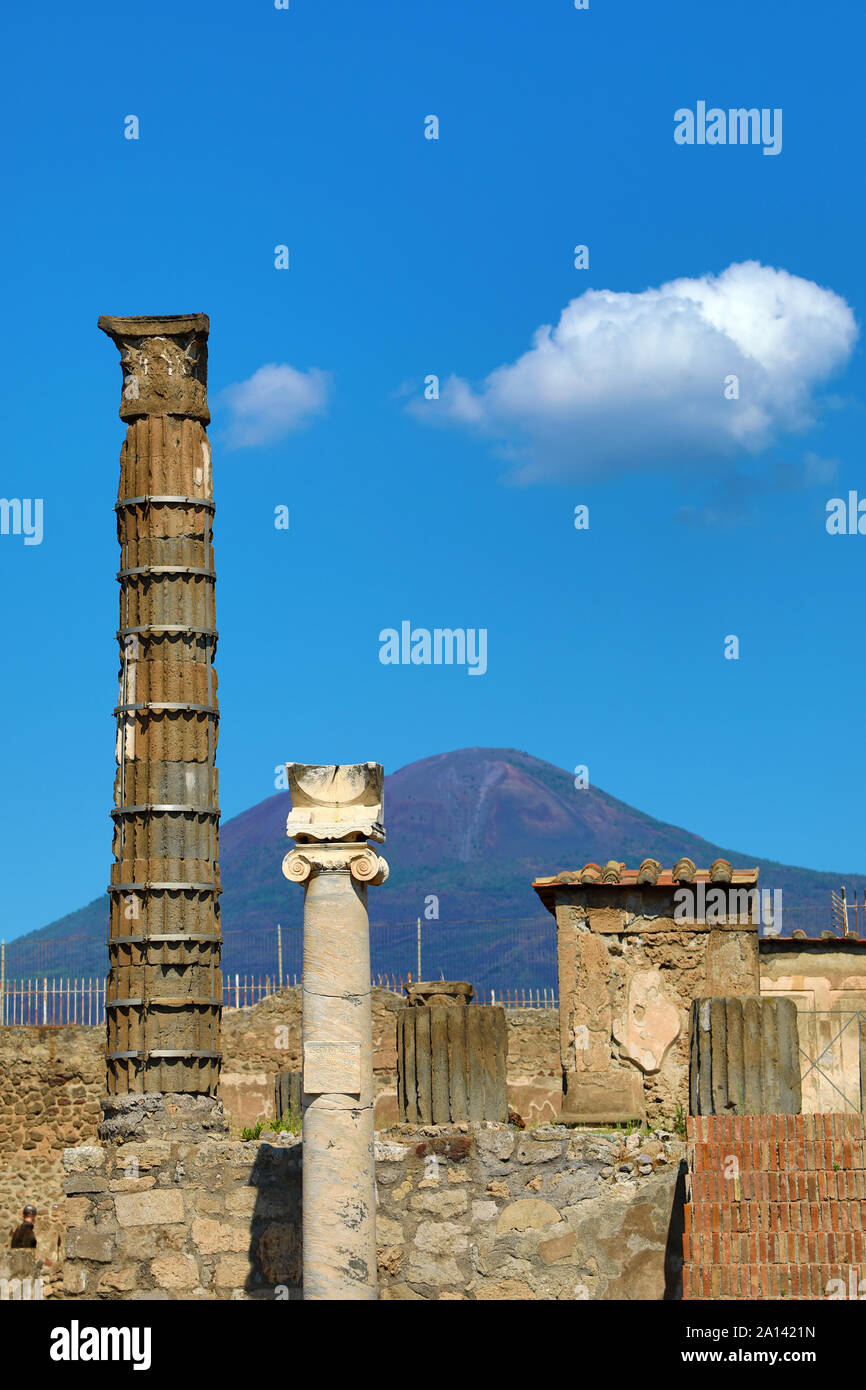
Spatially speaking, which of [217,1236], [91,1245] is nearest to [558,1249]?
[217,1236]

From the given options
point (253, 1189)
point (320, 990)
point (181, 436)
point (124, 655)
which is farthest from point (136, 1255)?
point (181, 436)

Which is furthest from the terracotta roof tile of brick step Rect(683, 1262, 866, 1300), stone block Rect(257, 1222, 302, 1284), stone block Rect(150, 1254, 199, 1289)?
brick step Rect(683, 1262, 866, 1300)

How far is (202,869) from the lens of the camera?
17.2m

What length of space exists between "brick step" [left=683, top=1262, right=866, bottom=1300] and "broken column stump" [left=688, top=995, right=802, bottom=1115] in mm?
1329

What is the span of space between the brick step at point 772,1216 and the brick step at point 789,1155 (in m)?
0.22

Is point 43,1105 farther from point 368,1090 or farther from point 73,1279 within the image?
point 368,1090

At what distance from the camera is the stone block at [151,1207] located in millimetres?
13289

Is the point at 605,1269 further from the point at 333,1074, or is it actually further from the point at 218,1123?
the point at 218,1123

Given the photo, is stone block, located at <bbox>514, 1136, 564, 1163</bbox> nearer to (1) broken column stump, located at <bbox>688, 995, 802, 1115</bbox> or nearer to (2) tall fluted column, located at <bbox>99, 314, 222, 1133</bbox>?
(1) broken column stump, located at <bbox>688, 995, 802, 1115</bbox>

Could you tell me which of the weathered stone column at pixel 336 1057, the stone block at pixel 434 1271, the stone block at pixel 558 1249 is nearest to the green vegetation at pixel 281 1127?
the stone block at pixel 434 1271

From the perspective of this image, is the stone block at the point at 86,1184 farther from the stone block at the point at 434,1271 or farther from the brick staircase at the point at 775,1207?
the brick staircase at the point at 775,1207

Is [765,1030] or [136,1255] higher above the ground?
[765,1030]

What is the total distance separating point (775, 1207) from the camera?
11.0m
